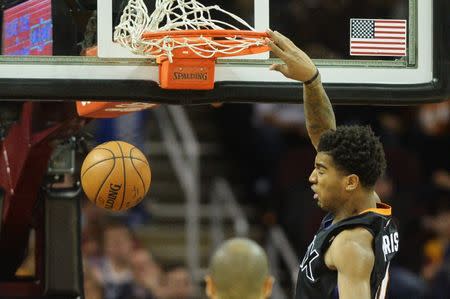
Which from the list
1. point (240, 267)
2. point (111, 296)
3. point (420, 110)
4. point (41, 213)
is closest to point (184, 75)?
point (240, 267)

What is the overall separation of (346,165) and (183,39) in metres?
0.84

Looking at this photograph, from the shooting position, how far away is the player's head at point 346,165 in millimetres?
4516

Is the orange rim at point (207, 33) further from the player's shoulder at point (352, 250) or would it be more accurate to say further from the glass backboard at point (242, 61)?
the player's shoulder at point (352, 250)

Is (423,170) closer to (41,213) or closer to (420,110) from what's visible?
(420,110)

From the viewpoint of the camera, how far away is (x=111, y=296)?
877cm

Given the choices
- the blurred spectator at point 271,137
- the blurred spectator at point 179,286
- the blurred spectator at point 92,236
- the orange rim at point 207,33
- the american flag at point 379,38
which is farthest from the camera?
the blurred spectator at point 271,137

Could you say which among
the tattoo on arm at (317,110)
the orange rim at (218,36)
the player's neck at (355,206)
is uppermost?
the orange rim at (218,36)

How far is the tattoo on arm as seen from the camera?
4.93 meters

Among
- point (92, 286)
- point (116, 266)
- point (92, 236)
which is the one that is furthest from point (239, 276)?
point (92, 236)

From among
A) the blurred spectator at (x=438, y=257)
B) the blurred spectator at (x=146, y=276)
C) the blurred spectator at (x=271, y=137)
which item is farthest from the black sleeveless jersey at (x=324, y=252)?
the blurred spectator at (x=271, y=137)

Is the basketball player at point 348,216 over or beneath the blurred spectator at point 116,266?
over

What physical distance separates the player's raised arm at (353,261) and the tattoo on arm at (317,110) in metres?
0.71

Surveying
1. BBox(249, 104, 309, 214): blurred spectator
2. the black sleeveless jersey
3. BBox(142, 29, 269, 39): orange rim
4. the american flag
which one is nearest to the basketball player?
the black sleeveless jersey

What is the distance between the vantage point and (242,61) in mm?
5113
